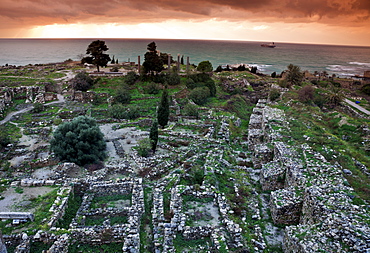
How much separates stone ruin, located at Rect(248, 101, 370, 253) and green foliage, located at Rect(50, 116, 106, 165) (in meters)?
12.3

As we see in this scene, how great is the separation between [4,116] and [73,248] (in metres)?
24.9

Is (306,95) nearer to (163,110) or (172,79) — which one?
(172,79)

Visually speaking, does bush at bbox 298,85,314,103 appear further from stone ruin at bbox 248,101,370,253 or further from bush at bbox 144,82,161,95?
bush at bbox 144,82,161,95

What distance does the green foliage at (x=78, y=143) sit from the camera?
17078mm

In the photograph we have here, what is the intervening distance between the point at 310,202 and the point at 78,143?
1514 centimetres

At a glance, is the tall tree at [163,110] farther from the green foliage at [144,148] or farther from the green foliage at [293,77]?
the green foliage at [293,77]

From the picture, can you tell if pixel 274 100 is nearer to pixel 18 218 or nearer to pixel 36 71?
pixel 18 218

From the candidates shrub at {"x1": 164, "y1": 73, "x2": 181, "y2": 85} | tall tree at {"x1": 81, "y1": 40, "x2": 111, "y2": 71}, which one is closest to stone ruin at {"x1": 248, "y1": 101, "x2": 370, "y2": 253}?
shrub at {"x1": 164, "y1": 73, "x2": 181, "y2": 85}

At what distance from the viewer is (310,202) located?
1090cm

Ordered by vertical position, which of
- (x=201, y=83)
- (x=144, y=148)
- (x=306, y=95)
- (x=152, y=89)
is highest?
(x=201, y=83)

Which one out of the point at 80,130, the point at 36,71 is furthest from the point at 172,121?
the point at 36,71

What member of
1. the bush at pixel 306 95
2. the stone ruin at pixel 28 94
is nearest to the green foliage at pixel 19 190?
the stone ruin at pixel 28 94

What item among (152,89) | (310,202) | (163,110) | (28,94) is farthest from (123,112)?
(310,202)

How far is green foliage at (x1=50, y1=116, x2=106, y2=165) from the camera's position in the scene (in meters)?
17.1
